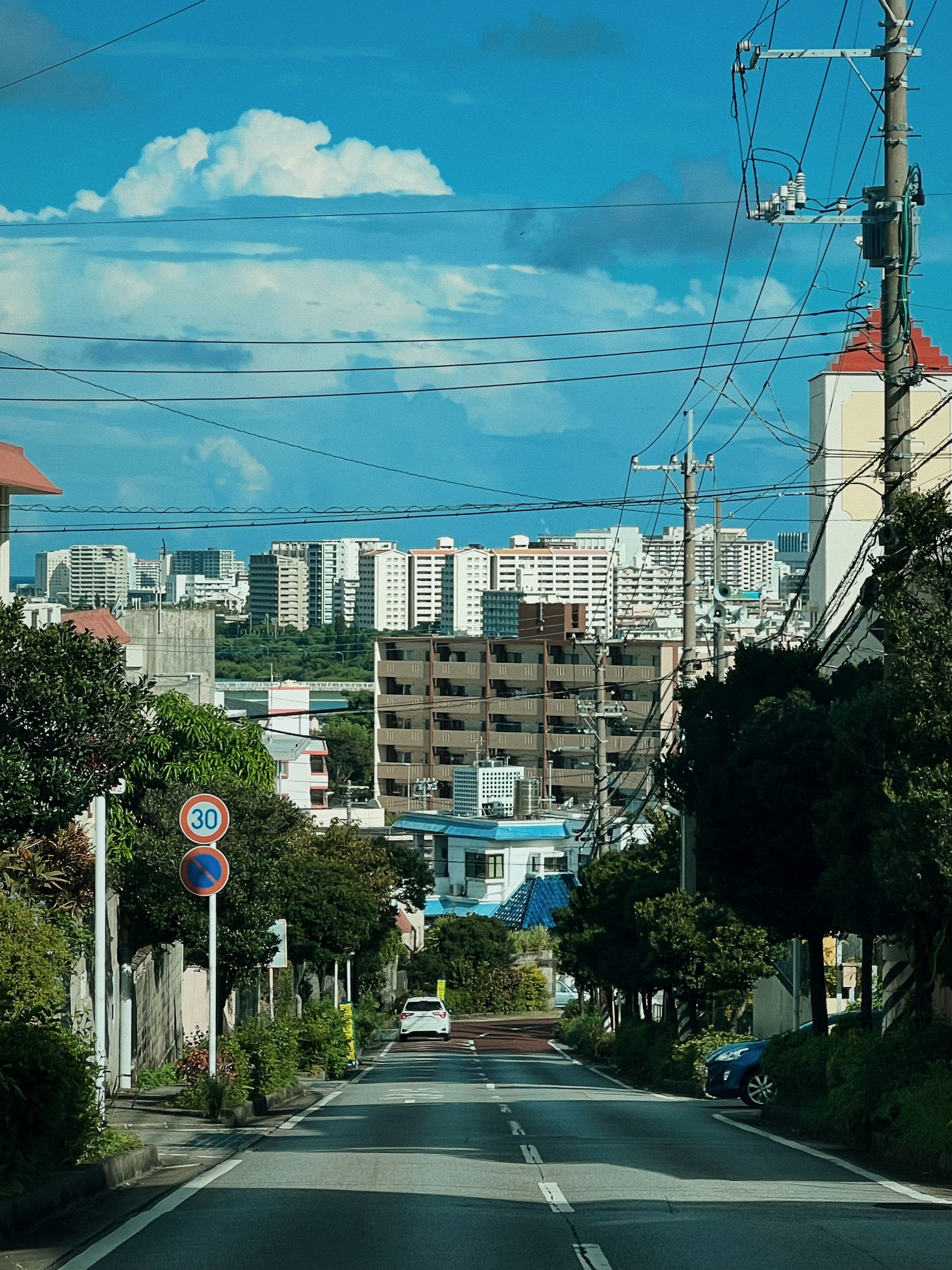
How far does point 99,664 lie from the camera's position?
19328 millimetres

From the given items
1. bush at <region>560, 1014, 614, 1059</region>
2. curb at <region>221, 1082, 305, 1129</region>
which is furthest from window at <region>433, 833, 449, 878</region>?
curb at <region>221, 1082, 305, 1129</region>

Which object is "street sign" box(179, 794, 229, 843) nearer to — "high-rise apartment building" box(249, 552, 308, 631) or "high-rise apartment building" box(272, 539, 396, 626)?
"high-rise apartment building" box(249, 552, 308, 631)

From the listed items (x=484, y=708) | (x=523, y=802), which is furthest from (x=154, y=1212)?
(x=484, y=708)

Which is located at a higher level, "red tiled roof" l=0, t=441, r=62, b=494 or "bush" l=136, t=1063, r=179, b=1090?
"red tiled roof" l=0, t=441, r=62, b=494

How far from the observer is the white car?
6362 centimetres

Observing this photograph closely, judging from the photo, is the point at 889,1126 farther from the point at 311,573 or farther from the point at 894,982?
the point at 311,573

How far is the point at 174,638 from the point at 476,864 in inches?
2016

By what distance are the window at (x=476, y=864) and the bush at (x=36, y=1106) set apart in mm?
90593

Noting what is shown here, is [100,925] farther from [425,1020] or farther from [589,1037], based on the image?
[425,1020]

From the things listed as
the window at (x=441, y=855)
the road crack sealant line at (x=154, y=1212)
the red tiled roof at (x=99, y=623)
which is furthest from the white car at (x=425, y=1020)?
the road crack sealant line at (x=154, y=1212)

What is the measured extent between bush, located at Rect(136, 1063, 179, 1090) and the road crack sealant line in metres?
7.07

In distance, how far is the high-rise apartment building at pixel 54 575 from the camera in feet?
360

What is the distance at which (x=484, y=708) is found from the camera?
13512cm

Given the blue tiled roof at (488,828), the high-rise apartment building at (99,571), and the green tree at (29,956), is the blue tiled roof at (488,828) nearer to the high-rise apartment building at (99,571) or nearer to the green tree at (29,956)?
the high-rise apartment building at (99,571)
